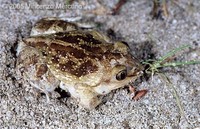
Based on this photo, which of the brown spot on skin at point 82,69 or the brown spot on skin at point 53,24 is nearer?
the brown spot on skin at point 82,69

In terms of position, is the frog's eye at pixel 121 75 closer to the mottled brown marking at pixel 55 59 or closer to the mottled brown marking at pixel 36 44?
the mottled brown marking at pixel 55 59

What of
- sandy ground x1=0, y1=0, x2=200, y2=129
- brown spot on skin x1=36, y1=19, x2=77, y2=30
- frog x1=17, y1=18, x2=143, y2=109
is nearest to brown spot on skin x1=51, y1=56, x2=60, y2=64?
frog x1=17, y1=18, x2=143, y2=109

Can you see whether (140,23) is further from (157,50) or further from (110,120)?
(110,120)

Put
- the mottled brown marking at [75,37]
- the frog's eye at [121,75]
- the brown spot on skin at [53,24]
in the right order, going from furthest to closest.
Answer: the brown spot on skin at [53,24] → the mottled brown marking at [75,37] → the frog's eye at [121,75]

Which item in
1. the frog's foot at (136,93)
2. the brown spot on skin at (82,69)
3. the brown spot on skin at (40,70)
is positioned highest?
the brown spot on skin at (82,69)

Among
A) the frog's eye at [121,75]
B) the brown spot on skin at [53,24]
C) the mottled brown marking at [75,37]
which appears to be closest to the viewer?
the frog's eye at [121,75]

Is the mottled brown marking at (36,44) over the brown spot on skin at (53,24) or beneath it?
beneath

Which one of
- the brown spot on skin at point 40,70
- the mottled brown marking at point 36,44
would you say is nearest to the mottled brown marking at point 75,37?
the mottled brown marking at point 36,44
